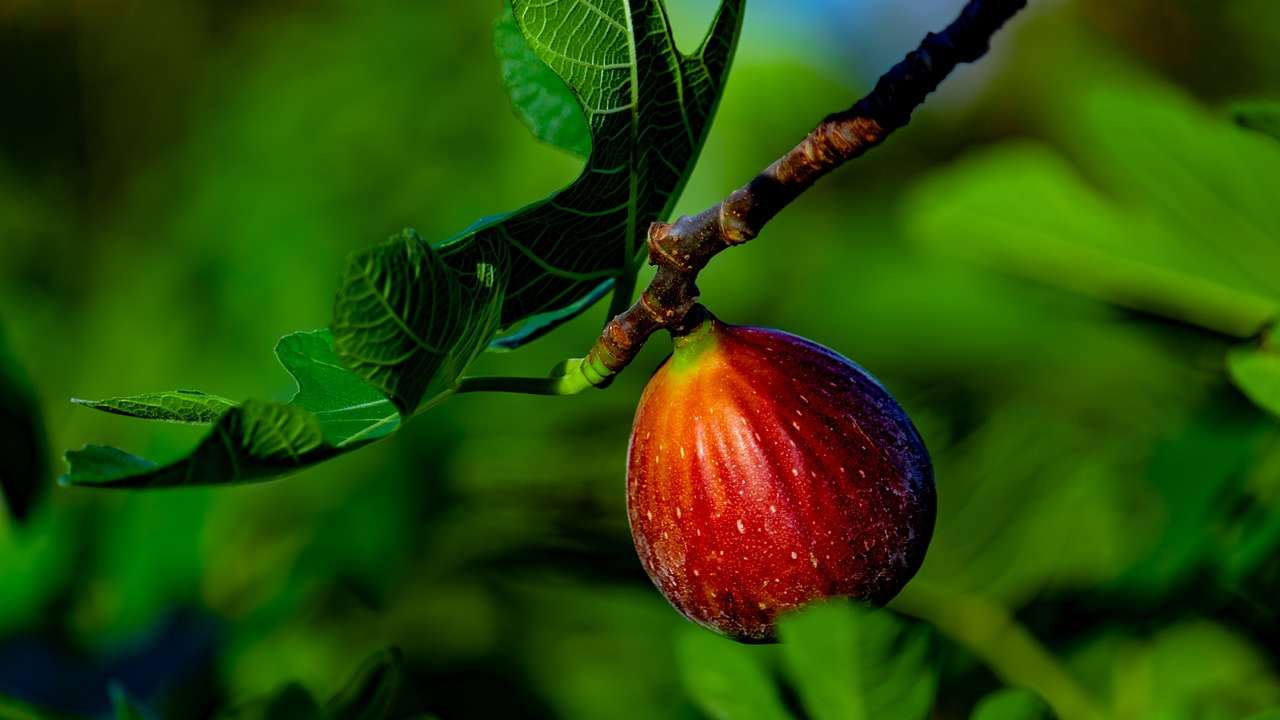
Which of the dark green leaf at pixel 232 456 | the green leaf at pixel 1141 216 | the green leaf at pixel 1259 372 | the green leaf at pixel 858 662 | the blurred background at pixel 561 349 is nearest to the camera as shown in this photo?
the dark green leaf at pixel 232 456

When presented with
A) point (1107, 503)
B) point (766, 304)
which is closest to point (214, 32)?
point (766, 304)

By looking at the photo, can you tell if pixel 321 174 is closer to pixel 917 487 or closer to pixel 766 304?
pixel 766 304

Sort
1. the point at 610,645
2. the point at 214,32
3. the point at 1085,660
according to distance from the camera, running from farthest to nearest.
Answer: the point at 214,32 < the point at 610,645 < the point at 1085,660

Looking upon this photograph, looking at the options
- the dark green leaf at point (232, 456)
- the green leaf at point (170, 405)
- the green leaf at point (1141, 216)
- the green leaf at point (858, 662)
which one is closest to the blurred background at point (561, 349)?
the green leaf at point (1141, 216)

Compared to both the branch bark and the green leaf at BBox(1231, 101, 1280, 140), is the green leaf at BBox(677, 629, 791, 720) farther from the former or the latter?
the green leaf at BBox(1231, 101, 1280, 140)

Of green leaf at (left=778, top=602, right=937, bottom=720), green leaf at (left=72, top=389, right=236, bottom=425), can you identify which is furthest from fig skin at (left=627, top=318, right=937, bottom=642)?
green leaf at (left=72, top=389, right=236, bottom=425)

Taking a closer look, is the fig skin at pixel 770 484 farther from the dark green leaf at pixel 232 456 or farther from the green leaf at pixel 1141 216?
the green leaf at pixel 1141 216
